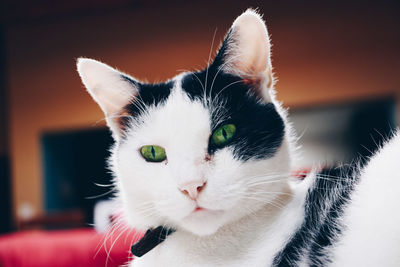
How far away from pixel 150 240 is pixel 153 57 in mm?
3075

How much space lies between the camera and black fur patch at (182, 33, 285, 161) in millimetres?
467

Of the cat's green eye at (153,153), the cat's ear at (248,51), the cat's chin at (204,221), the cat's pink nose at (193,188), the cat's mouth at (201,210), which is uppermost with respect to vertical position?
the cat's ear at (248,51)

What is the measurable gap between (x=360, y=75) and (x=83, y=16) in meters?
2.44

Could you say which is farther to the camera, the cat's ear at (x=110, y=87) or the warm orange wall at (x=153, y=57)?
the warm orange wall at (x=153, y=57)

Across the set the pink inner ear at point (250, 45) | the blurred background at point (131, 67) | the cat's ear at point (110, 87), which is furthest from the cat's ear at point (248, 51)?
the blurred background at point (131, 67)

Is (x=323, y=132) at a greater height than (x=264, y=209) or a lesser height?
greater

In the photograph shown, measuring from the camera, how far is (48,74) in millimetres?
3611

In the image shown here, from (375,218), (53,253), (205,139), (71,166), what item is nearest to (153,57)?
(71,166)

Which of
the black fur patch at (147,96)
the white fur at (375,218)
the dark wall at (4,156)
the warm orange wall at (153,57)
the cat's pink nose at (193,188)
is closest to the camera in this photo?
the white fur at (375,218)

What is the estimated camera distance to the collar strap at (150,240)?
1.52 ft

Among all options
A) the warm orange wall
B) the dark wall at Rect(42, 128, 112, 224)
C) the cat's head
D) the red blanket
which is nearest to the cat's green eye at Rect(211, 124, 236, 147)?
the cat's head

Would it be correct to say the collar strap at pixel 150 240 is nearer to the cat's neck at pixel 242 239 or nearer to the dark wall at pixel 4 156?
the cat's neck at pixel 242 239

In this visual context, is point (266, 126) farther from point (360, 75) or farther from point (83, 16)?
point (83, 16)

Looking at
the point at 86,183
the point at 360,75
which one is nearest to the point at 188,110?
the point at 86,183
